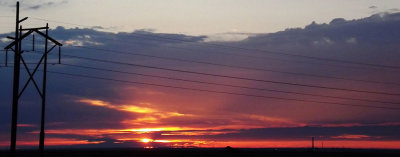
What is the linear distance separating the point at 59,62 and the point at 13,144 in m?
10.4

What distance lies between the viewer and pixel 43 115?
56.3 metres
